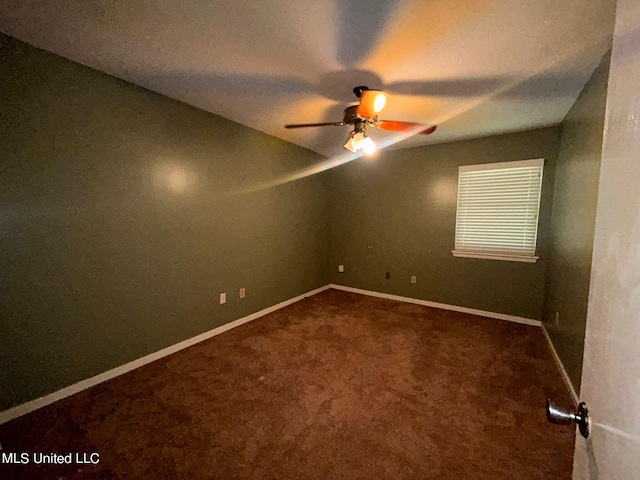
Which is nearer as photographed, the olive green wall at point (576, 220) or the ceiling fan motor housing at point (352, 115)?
the olive green wall at point (576, 220)

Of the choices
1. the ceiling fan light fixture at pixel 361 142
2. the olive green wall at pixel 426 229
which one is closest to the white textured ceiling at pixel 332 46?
the ceiling fan light fixture at pixel 361 142

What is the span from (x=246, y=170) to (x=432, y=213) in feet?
8.79

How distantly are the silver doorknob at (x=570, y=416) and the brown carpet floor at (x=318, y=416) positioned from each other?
3.58 feet

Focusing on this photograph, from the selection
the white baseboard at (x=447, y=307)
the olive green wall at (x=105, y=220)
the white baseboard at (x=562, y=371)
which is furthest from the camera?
the white baseboard at (x=447, y=307)

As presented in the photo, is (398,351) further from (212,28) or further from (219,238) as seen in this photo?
(212,28)

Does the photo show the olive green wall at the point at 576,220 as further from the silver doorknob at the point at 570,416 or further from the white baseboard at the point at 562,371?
the silver doorknob at the point at 570,416

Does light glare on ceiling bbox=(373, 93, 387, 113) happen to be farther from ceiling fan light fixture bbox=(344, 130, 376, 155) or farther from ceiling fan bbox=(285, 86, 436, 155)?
ceiling fan light fixture bbox=(344, 130, 376, 155)

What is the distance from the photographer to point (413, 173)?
4.04 metres

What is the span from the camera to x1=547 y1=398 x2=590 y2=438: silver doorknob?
2.03 ft

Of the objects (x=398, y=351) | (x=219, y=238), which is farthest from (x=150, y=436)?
(x=398, y=351)

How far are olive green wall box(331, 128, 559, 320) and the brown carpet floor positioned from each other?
90 cm

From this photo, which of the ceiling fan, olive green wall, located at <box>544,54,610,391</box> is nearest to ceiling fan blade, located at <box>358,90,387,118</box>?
the ceiling fan

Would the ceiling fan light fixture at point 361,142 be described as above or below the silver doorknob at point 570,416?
above

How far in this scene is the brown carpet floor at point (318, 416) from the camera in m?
1.44
